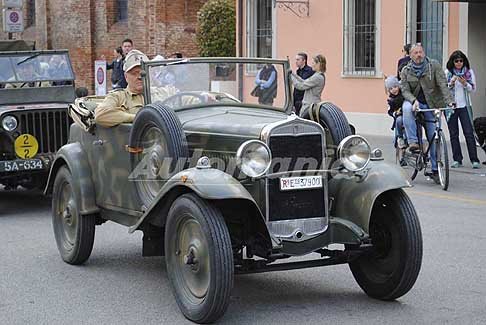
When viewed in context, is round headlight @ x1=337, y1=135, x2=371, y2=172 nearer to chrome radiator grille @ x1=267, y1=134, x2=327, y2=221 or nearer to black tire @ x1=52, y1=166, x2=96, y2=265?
chrome radiator grille @ x1=267, y1=134, x2=327, y2=221

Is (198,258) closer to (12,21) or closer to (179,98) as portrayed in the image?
(179,98)

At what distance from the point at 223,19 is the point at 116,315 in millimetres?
21099

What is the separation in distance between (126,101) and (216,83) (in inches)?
30.9

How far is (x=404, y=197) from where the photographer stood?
22.4 ft

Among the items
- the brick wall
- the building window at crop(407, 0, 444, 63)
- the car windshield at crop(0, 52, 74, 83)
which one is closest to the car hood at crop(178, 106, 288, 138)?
the car windshield at crop(0, 52, 74, 83)

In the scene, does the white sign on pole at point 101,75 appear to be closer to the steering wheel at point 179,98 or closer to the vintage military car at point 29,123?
the vintage military car at point 29,123

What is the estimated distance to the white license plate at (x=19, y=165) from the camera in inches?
452

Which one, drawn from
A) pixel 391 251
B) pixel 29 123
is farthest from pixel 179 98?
pixel 29 123

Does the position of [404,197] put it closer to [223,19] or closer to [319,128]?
[319,128]

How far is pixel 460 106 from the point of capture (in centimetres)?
1502

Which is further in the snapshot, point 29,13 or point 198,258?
point 29,13

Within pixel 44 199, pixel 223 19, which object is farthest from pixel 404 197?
pixel 223 19

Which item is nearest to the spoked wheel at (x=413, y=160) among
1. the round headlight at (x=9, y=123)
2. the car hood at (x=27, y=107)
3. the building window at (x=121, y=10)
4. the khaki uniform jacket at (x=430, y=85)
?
the khaki uniform jacket at (x=430, y=85)

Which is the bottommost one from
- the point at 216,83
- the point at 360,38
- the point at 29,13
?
the point at 216,83
